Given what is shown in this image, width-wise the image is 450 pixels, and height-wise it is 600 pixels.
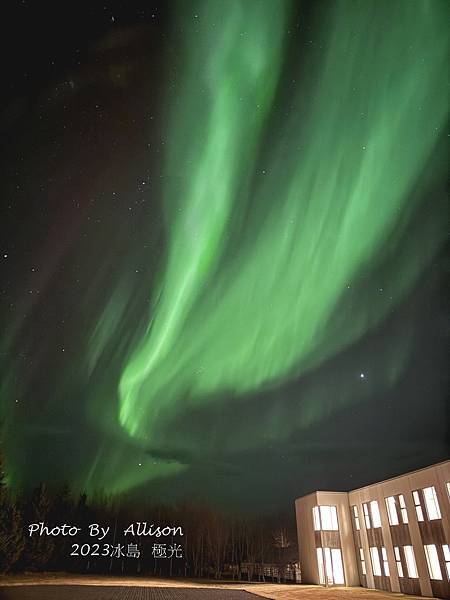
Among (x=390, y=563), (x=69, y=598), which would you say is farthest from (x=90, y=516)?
(x=390, y=563)

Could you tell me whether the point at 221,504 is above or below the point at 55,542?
above

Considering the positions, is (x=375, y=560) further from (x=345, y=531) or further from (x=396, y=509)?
(x=396, y=509)

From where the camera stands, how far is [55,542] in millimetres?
62938

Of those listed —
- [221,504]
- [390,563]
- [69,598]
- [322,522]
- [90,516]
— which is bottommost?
[69,598]

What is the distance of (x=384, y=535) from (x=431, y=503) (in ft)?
22.7

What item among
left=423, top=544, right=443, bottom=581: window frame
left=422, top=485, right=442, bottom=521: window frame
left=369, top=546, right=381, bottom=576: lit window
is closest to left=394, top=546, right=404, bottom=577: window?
left=369, top=546, right=381, bottom=576: lit window

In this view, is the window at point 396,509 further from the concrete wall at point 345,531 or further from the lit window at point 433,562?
the concrete wall at point 345,531

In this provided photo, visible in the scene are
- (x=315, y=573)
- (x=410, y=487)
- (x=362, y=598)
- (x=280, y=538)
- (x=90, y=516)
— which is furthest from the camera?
(x=280, y=538)

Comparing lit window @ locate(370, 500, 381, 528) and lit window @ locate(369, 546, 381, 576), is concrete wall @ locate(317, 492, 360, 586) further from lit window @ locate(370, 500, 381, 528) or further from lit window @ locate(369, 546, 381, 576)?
lit window @ locate(370, 500, 381, 528)

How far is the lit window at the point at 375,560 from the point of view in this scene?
33.9 m

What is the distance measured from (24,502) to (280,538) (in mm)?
50524

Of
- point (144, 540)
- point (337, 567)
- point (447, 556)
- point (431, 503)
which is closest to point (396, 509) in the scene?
point (431, 503)

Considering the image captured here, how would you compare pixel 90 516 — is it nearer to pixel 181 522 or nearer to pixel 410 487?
pixel 181 522

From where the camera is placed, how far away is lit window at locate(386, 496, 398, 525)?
31.6 meters
